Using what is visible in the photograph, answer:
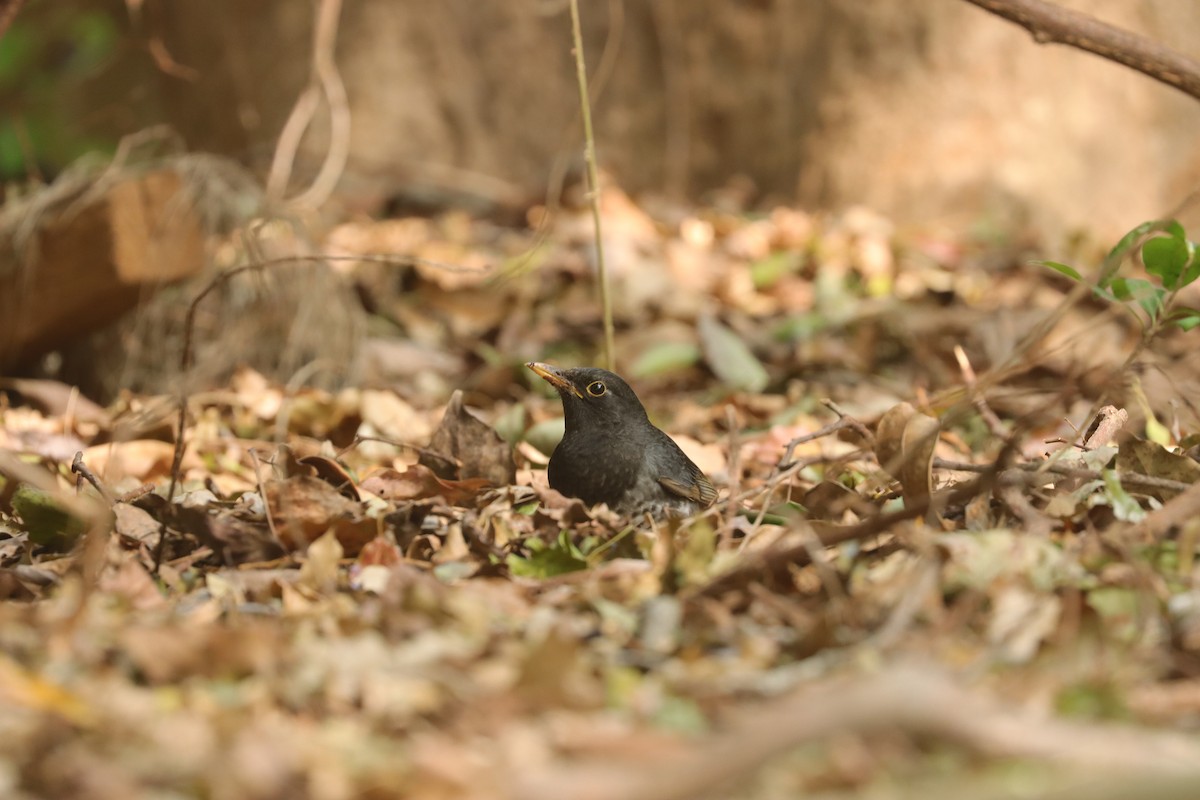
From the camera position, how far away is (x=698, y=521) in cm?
293

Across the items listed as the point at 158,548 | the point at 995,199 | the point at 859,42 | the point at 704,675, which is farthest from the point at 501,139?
the point at 704,675

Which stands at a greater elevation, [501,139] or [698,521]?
[501,139]

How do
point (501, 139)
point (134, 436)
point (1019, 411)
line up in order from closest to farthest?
point (134, 436), point (1019, 411), point (501, 139)

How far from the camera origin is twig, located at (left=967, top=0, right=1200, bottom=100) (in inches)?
147

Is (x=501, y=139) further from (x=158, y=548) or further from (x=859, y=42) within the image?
(x=158, y=548)

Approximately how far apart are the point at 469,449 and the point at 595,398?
1.92 ft

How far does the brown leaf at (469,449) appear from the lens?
12.1 feet

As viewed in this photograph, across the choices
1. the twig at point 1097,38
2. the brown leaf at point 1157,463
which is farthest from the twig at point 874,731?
the twig at point 1097,38

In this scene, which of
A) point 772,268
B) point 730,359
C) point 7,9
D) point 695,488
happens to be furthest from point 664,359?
point 7,9

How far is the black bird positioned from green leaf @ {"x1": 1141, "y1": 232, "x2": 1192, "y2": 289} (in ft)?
4.36

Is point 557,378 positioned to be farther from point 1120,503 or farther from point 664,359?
point 664,359

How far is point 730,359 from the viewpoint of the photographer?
6074mm

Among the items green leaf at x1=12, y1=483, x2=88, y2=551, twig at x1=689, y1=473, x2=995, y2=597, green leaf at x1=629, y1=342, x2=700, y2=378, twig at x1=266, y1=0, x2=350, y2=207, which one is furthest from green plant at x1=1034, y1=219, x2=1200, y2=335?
twig at x1=266, y1=0, x2=350, y2=207

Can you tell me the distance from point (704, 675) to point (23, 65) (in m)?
9.76
